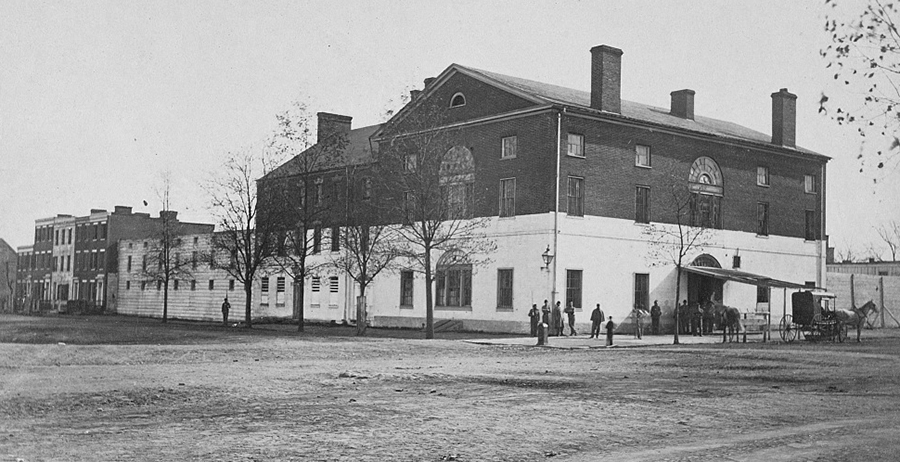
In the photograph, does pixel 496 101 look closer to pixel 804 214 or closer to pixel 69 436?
pixel 804 214

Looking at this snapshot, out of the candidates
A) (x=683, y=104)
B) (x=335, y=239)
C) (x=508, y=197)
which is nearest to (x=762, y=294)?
(x=683, y=104)

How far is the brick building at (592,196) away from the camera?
41688 millimetres

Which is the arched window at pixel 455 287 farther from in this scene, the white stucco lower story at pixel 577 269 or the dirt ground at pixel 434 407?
the dirt ground at pixel 434 407

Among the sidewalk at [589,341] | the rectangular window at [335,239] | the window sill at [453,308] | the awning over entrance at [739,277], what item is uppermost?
the rectangular window at [335,239]

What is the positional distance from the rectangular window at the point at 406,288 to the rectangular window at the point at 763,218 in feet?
60.8

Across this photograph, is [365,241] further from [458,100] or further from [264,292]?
[264,292]

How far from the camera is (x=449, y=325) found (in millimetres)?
44875

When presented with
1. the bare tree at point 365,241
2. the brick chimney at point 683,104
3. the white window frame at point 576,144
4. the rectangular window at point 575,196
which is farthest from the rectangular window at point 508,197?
the brick chimney at point 683,104

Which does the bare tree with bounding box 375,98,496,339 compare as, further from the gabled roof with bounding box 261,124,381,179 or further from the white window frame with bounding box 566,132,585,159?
the gabled roof with bounding box 261,124,381,179

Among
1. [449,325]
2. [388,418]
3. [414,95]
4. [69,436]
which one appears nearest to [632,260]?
[449,325]

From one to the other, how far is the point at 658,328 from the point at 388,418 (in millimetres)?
32243

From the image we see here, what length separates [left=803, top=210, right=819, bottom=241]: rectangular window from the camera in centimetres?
5338

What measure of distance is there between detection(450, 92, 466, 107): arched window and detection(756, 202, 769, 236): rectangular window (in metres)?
16.9

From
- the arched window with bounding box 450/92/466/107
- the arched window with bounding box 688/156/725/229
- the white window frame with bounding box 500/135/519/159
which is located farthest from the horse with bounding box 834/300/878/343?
the arched window with bounding box 450/92/466/107
